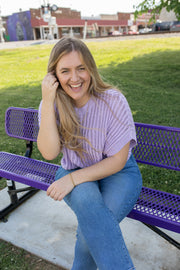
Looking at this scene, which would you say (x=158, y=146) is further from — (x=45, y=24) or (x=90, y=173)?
(x=45, y=24)

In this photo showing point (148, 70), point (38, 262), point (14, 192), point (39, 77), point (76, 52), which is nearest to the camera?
point (76, 52)

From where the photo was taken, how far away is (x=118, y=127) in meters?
1.90

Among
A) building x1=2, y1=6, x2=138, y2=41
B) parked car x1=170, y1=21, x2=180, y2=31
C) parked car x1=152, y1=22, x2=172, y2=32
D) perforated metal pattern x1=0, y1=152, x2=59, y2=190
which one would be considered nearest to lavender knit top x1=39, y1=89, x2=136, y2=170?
perforated metal pattern x1=0, y1=152, x2=59, y2=190

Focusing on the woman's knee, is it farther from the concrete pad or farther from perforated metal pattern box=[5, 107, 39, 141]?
perforated metal pattern box=[5, 107, 39, 141]

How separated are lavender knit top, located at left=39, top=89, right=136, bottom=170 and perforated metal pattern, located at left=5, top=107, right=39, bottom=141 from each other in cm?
119

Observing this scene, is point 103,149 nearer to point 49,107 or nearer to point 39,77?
point 49,107

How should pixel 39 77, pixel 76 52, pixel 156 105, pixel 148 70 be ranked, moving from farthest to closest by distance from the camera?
1. pixel 39 77
2. pixel 148 70
3. pixel 156 105
4. pixel 76 52

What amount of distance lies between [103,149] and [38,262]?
1.16 metres

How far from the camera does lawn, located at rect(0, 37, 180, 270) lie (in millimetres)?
3645

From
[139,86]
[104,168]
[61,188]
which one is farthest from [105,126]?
[139,86]

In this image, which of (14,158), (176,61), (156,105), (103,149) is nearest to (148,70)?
(176,61)

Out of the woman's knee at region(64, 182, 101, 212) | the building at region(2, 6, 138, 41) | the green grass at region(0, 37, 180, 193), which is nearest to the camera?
the woman's knee at region(64, 182, 101, 212)

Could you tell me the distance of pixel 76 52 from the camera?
181cm

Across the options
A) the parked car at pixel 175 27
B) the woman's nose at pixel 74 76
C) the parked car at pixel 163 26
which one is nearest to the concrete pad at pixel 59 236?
the woman's nose at pixel 74 76
